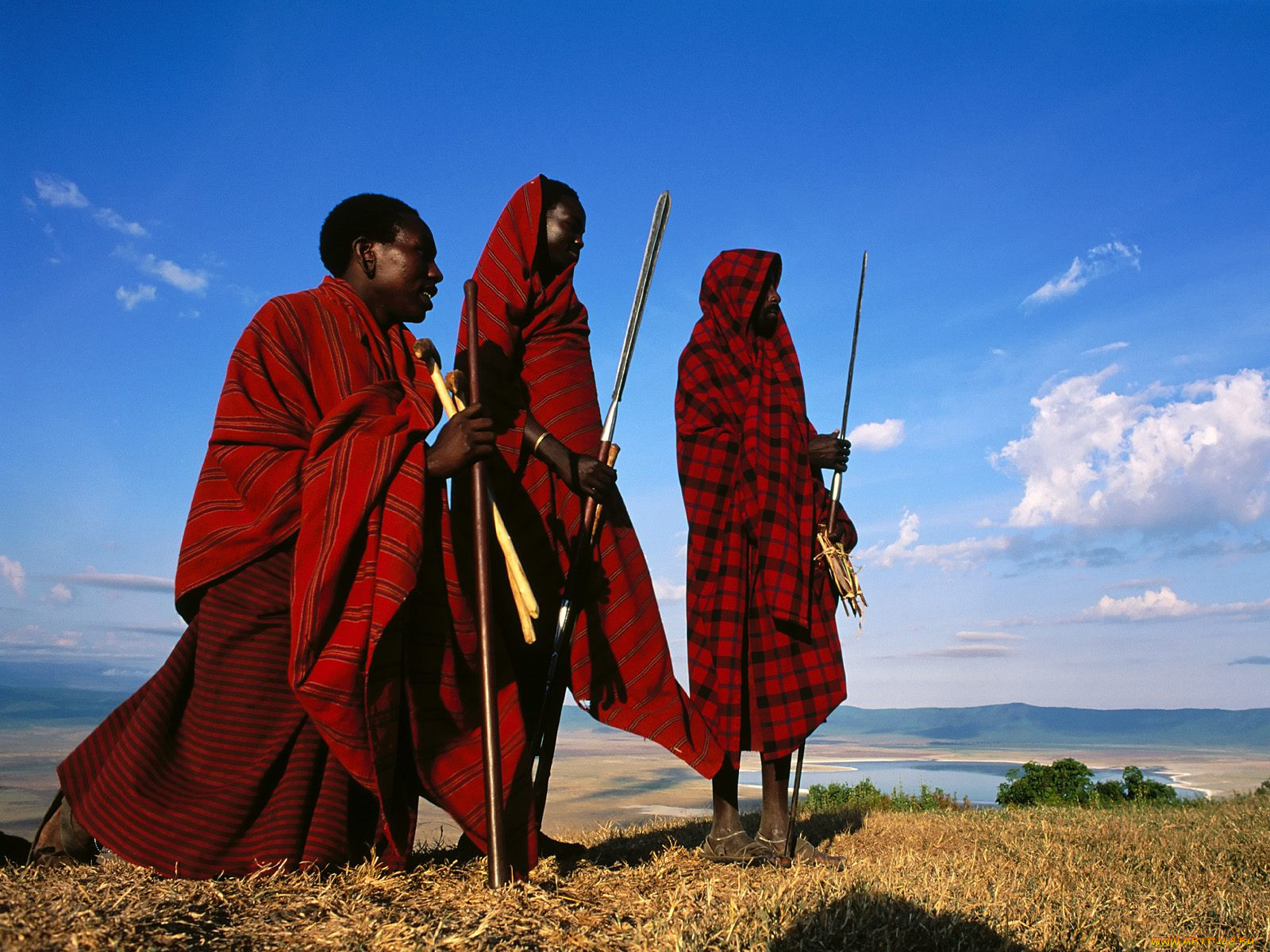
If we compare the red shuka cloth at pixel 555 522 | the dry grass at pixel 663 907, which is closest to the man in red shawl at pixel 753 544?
the red shuka cloth at pixel 555 522

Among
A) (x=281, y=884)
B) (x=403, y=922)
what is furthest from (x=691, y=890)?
(x=281, y=884)

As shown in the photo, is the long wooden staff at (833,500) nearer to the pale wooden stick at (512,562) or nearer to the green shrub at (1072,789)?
the pale wooden stick at (512,562)

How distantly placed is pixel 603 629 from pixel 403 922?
1.84 meters

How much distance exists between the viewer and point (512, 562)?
332 centimetres

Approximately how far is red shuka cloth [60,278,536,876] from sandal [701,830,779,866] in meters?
1.27

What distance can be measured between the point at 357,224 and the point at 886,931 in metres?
3.29

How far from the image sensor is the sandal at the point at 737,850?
4309mm

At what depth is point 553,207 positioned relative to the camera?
Answer: 4371 millimetres

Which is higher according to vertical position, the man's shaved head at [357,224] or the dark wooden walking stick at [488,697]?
the man's shaved head at [357,224]

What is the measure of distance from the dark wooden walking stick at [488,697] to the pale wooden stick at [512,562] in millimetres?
100

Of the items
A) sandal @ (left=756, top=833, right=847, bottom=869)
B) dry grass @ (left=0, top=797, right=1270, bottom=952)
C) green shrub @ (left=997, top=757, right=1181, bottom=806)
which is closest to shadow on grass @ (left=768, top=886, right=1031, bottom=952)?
dry grass @ (left=0, top=797, right=1270, bottom=952)

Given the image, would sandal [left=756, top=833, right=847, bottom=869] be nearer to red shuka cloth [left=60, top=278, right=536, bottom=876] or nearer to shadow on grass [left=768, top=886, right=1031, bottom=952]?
shadow on grass [left=768, top=886, right=1031, bottom=952]

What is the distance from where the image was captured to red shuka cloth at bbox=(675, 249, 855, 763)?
4.51 metres

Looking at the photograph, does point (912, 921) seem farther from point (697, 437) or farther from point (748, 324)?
point (748, 324)
